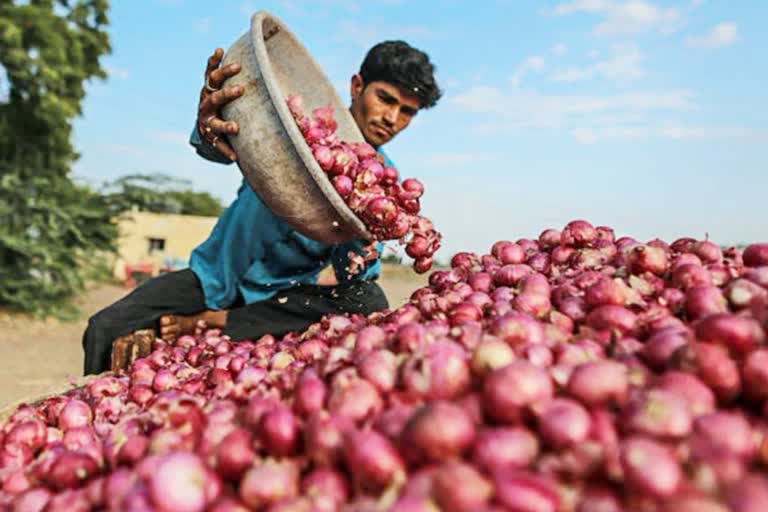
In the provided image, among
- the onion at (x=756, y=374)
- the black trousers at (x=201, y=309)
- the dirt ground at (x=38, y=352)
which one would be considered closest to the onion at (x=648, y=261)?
the onion at (x=756, y=374)

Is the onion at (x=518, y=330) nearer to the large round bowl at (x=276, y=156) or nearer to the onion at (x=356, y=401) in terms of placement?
the onion at (x=356, y=401)

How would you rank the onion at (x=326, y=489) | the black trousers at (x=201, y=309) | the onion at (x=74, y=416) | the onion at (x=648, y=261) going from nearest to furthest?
the onion at (x=326, y=489)
the onion at (x=648, y=261)
the onion at (x=74, y=416)
the black trousers at (x=201, y=309)

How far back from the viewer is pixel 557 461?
86 centimetres

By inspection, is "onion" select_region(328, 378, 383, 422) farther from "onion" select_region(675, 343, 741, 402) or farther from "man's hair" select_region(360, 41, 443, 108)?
"man's hair" select_region(360, 41, 443, 108)

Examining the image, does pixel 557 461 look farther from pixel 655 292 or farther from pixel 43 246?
pixel 43 246

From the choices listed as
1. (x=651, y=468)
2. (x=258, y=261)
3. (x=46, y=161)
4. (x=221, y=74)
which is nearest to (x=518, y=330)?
(x=651, y=468)

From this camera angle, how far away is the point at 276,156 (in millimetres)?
2189

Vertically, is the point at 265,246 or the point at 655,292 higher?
the point at 265,246

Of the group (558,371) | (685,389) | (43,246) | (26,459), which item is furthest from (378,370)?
(43,246)

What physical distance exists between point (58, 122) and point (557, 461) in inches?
574

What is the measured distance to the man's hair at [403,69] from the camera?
3.61 m

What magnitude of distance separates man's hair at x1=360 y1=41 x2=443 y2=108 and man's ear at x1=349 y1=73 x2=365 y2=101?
4 cm

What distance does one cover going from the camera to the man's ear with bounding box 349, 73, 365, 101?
3867mm

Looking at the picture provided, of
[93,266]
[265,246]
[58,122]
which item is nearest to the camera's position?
[265,246]
